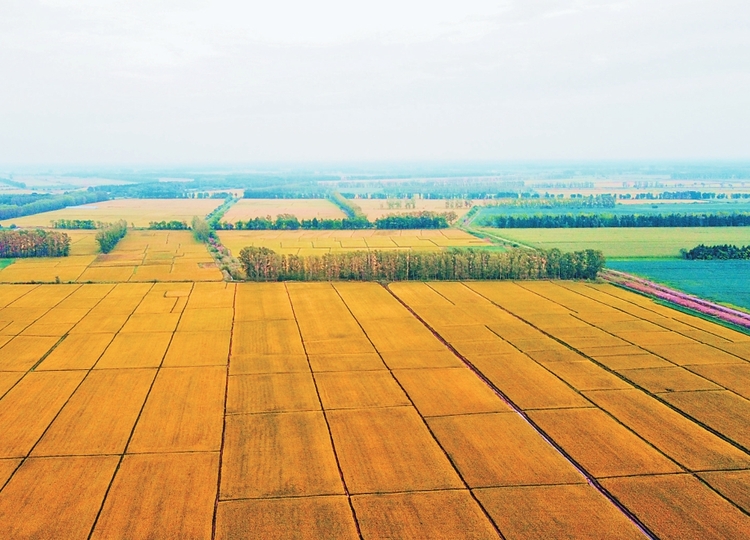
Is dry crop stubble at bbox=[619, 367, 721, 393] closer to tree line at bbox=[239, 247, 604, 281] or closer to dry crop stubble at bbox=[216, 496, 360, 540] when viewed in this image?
dry crop stubble at bbox=[216, 496, 360, 540]

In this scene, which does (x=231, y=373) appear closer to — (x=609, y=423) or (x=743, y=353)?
(x=609, y=423)

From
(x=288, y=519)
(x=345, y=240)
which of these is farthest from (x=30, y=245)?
(x=288, y=519)

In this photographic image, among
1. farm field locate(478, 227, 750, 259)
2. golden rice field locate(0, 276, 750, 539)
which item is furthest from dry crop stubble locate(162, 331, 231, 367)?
farm field locate(478, 227, 750, 259)

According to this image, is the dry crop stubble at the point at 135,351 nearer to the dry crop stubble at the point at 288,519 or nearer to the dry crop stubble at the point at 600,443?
the dry crop stubble at the point at 288,519

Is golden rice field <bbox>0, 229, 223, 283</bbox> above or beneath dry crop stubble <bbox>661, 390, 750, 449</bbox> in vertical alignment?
beneath

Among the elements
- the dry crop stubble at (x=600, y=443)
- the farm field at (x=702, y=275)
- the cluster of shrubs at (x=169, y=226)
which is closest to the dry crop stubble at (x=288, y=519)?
the dry crop stubble at (x=600, y=443)

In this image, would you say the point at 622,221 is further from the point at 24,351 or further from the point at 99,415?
the point at 99,415

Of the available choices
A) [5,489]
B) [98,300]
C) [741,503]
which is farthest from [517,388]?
[98,300]
